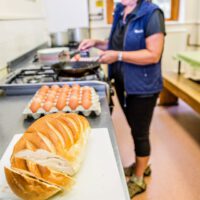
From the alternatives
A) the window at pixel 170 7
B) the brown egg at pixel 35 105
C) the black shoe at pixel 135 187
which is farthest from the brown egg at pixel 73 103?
the window at pixel 170 7

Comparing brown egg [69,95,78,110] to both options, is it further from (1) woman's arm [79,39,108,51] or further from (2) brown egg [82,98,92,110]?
(1) woman's arm [79,39,108,51]

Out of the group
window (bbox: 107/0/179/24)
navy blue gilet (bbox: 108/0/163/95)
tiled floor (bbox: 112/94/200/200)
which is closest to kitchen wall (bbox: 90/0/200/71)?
window (bbox: 107/0/179/24)

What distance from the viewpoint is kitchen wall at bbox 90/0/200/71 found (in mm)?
3693

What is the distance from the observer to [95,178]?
0.63 m

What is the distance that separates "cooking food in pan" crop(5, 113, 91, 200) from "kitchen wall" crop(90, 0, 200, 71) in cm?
317

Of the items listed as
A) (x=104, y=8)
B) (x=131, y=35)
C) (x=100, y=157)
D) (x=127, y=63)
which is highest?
(x=104, y=8)

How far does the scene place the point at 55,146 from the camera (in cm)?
65

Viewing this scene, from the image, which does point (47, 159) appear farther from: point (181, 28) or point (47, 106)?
point (181, 28)

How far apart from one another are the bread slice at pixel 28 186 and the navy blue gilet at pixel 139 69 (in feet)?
2.99

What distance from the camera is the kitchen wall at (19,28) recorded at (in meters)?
1.62

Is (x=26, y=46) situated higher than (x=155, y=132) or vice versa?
(x=26, y=46)

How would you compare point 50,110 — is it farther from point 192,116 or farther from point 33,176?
point 192,116

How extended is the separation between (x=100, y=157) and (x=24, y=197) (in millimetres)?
237

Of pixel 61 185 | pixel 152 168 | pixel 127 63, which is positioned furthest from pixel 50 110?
pixel 152 168
